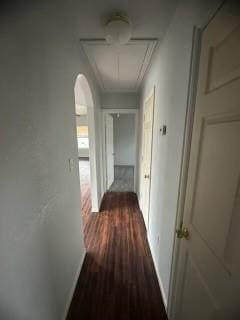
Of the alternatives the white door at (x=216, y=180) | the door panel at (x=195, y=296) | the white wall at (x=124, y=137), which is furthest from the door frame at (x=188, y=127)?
the white wall at (x=124, y=137)

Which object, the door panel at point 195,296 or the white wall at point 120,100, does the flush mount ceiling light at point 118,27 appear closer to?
the door panel at point 195,296

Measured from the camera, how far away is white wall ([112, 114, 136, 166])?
6.00 meters

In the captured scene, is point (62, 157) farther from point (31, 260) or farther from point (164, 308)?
point (164, 308)

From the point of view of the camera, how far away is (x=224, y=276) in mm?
580

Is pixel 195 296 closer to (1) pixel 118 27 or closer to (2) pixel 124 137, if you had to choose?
(1) pixel 118 27

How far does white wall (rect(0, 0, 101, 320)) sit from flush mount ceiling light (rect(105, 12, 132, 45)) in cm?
33

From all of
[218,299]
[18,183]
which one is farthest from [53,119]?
[218,299]

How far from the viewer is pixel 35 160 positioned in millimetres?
804

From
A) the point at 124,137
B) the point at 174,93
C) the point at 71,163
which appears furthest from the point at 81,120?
the point at 174,93

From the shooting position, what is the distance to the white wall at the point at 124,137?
19.7 ft

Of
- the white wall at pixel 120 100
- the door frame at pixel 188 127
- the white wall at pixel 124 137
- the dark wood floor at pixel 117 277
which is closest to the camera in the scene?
the door frame at pixel 188 127

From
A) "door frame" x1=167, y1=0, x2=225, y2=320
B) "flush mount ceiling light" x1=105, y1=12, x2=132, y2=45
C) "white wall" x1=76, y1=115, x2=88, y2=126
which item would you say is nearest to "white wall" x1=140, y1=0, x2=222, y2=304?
"door frame" x1=167, y1=0, x2=225, y2=320

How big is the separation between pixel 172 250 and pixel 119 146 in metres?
5.33

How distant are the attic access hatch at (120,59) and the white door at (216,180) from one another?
1110 mm
